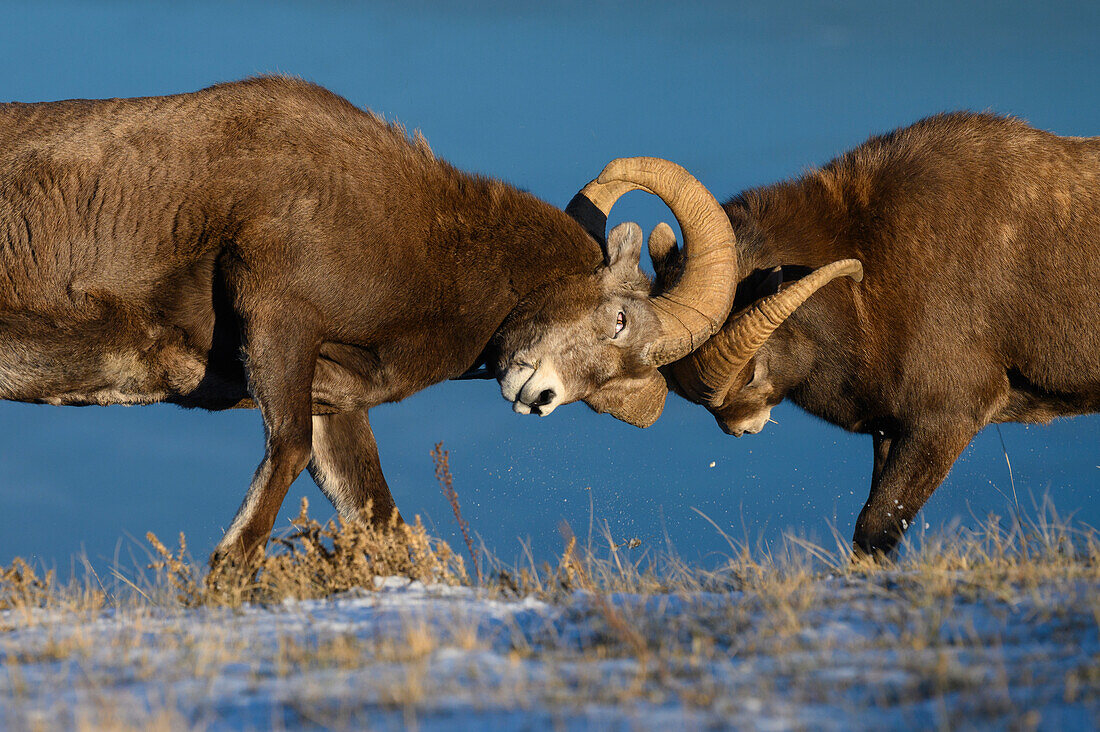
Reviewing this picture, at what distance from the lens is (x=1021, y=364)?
747 cm

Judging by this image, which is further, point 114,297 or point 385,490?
point 385,490

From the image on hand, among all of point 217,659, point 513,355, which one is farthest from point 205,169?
point 217,659

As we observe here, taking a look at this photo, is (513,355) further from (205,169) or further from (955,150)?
(955,150)

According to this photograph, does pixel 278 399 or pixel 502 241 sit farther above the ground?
pixel 502 241

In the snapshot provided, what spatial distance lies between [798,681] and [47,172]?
5.37m

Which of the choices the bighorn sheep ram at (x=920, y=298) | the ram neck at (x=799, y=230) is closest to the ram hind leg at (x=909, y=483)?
the bighorn sheep ram at (x=920, y=298)

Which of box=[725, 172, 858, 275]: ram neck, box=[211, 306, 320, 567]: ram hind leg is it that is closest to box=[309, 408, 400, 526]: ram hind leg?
box=[211, 306, 320, 567]: ram hind leg

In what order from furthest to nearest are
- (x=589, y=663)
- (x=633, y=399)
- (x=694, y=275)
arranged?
(x=633, y=399), (x=694, y=275), (x=589, y=663)

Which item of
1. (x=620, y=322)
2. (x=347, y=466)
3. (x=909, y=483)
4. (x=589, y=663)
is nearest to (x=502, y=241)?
(x=620, y=322)

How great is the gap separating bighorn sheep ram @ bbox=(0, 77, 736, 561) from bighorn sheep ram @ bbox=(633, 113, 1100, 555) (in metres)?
0.62

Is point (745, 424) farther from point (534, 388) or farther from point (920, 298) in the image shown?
point (534, 388)

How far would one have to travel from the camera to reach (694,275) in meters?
7.24

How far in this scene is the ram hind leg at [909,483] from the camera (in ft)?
23.7

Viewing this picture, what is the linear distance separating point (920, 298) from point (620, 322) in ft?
6.57
